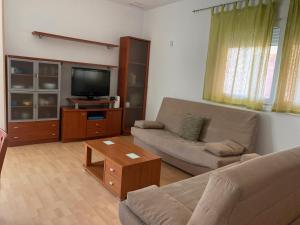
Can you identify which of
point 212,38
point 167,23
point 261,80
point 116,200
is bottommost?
point 116,200

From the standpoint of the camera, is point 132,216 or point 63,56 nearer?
point 132,216

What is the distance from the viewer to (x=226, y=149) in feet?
9.22

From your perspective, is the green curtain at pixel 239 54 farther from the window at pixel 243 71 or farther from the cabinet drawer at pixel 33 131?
the cabinet drawer at pixel 33 131

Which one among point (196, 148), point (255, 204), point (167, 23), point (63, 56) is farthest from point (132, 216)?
point (167, 23)

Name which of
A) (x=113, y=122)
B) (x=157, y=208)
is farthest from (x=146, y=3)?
(x=157, y=208)

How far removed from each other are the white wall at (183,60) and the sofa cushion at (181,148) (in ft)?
2.09

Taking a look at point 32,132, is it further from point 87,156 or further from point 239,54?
point 239,54

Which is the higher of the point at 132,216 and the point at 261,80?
the point at 261,80

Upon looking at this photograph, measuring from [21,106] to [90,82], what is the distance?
4.08 ft

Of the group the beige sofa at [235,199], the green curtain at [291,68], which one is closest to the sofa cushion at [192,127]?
the green curtain at [291,68]

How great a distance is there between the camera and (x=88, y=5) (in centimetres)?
444

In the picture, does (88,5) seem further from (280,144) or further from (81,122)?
(280,144)

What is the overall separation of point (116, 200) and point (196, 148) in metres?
1.18

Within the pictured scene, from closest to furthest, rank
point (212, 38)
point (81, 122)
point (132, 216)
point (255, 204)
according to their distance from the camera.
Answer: point (255, 204)
point (132, 216)
point (212, 38)
point (81, 122)
